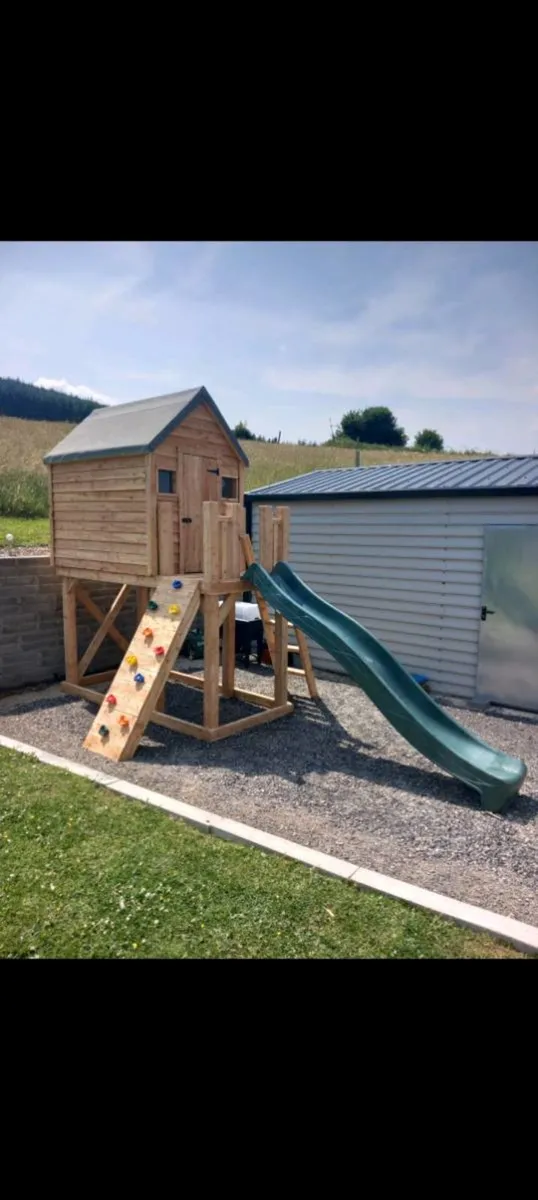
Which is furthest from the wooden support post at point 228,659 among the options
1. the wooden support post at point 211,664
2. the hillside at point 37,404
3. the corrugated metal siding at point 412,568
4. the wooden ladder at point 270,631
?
the hillside at point 37,404

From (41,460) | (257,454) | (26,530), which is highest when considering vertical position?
(257,454)

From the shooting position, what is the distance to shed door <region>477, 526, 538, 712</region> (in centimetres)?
776

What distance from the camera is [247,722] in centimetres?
684

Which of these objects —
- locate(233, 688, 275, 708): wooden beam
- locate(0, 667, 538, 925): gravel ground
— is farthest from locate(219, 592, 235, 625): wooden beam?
locate(233, 688, 275, 708): wooden beam

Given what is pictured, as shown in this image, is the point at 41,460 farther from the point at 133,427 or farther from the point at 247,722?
the point at 247,722

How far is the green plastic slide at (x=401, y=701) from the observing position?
16.6ft

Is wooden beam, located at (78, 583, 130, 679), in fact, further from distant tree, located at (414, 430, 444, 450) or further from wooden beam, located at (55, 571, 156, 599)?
distant tree, located at (414, 430, 444, 450)

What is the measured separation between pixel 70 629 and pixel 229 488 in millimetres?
2902

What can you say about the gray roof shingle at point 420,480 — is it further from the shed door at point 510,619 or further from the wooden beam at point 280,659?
the wooden beam at point 280,659

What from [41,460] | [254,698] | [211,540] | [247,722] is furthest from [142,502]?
[41,460]

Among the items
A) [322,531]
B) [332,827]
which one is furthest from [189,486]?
[332,827]

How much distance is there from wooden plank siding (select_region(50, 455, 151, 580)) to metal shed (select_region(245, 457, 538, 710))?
12.4 feet

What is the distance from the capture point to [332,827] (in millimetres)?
4516

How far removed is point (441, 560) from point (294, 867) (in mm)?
5768
